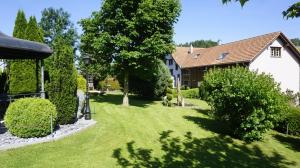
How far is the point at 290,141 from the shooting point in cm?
1581

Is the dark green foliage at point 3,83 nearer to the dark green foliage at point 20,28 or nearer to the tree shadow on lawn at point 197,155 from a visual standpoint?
the dark green foliage at point 20,28

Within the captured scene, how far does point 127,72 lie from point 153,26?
4307 mm

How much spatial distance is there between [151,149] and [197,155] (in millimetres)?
1751

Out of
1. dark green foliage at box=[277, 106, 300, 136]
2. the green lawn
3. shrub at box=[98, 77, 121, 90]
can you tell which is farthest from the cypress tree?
shrub at box=[98, 77, 121, 90]

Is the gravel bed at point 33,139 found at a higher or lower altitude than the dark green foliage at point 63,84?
lower

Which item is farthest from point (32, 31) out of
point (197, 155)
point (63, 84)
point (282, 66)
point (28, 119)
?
point (282, 66)

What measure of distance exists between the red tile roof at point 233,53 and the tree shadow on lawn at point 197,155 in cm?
2394

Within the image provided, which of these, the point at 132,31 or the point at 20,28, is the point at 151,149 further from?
the point at 20,28

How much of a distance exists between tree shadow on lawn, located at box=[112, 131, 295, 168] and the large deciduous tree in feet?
31.6

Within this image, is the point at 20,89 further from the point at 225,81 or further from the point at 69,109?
the point at 225,81

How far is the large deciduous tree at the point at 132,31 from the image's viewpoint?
73.0 feet

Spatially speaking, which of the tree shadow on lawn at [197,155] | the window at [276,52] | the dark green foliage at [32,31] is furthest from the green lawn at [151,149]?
the window at [276,52]

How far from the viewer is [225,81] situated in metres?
15.6

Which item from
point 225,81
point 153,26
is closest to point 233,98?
point 225,81
